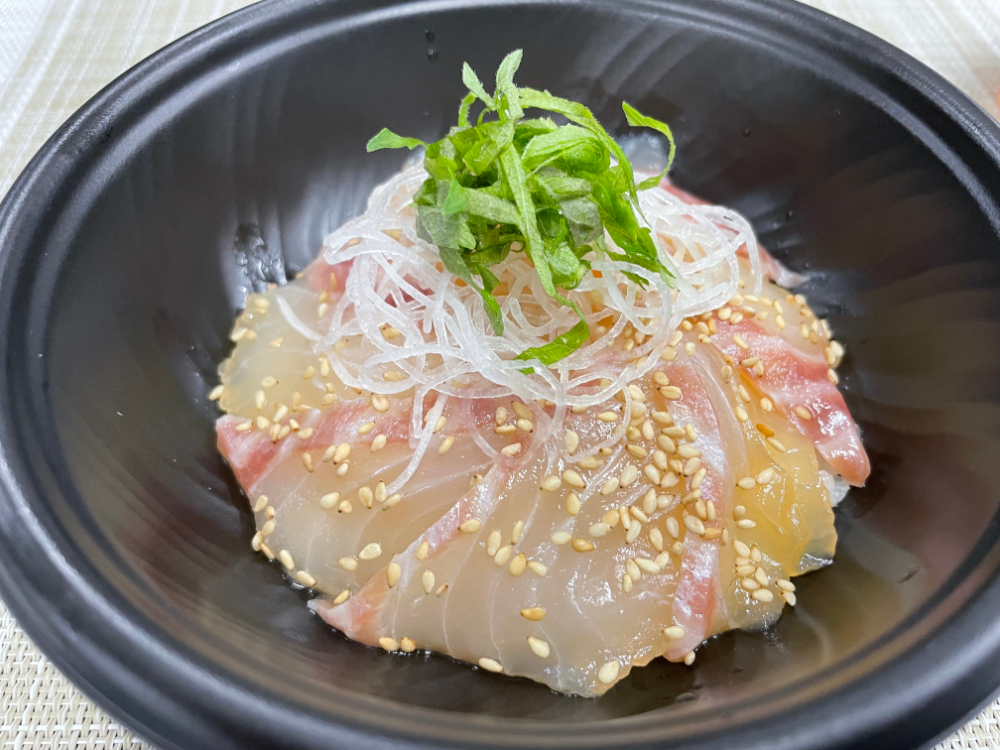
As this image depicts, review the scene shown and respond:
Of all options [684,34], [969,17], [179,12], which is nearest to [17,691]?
[684,34]

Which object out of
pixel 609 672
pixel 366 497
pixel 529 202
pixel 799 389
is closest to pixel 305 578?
pixel 366 497

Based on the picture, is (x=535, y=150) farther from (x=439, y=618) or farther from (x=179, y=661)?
(x=179, y=661)

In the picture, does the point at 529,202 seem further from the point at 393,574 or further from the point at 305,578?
the point at 305,578

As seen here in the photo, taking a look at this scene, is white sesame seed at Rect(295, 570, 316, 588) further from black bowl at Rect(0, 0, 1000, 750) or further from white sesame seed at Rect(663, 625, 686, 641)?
white sesame seed at Rect(663, 625, 686, 641)

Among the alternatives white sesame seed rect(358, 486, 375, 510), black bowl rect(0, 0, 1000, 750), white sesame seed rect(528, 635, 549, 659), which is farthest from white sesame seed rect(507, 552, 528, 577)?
white sesame seed rect(358, 486, 375, 510)

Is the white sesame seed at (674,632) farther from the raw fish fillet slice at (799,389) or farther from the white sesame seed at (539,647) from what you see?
the raw fish fillet slice at (799,389)

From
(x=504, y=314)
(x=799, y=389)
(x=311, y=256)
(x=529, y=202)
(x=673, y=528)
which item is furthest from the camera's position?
(x=311, y=256)

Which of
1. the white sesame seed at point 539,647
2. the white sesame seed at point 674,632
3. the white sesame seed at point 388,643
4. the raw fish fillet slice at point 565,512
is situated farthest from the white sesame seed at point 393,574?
the white sesame seed at point 674,632
